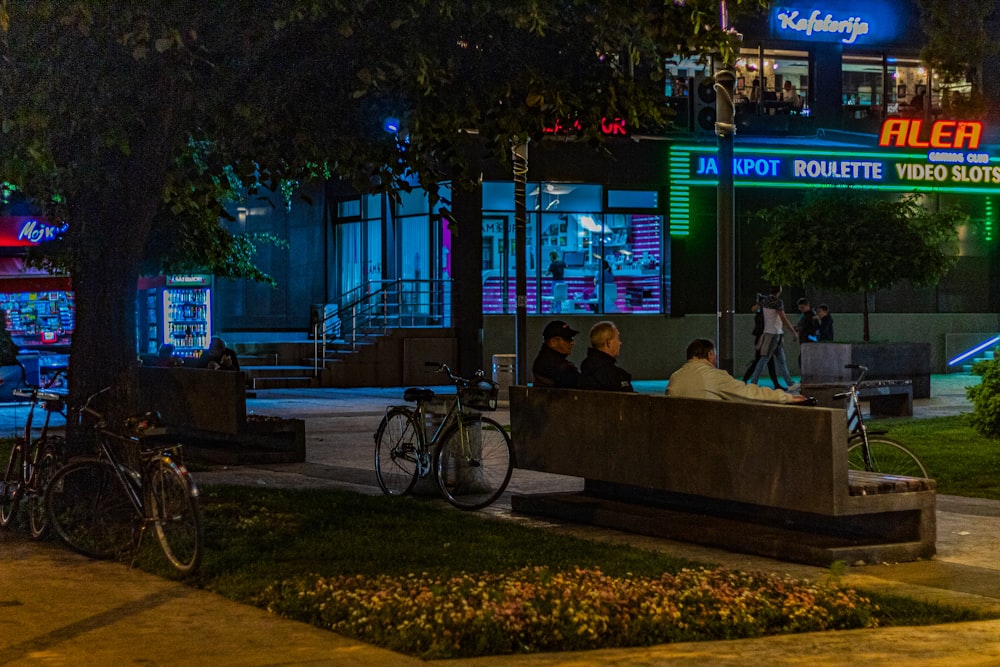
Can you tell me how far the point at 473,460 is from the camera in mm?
12172

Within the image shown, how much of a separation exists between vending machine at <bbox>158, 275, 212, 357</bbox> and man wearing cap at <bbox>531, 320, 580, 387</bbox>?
18.9 meters

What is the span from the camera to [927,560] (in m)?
9.23

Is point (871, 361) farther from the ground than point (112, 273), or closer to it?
closer to it

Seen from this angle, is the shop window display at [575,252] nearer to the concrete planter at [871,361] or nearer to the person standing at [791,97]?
the person standing at [791,97]

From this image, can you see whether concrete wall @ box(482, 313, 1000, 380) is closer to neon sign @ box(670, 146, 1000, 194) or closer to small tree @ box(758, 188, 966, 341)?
neon sign @ box(670, 146, 1000, 194)

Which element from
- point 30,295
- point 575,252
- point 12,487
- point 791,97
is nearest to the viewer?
point 12,487

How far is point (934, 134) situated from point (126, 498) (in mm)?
27575

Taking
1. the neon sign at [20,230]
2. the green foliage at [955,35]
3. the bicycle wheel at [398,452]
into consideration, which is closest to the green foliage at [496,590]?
the bicycle wheel at [398,452]

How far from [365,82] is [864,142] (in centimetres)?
2521

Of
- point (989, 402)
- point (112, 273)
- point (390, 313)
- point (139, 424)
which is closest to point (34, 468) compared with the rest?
point (139, 424)

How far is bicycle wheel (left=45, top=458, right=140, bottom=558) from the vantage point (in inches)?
379

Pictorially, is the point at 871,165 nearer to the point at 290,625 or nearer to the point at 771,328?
the point at 771,328

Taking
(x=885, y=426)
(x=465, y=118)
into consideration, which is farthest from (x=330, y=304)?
(x=465, y=118)

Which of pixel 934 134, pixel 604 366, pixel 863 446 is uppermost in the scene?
pixel 934 134
